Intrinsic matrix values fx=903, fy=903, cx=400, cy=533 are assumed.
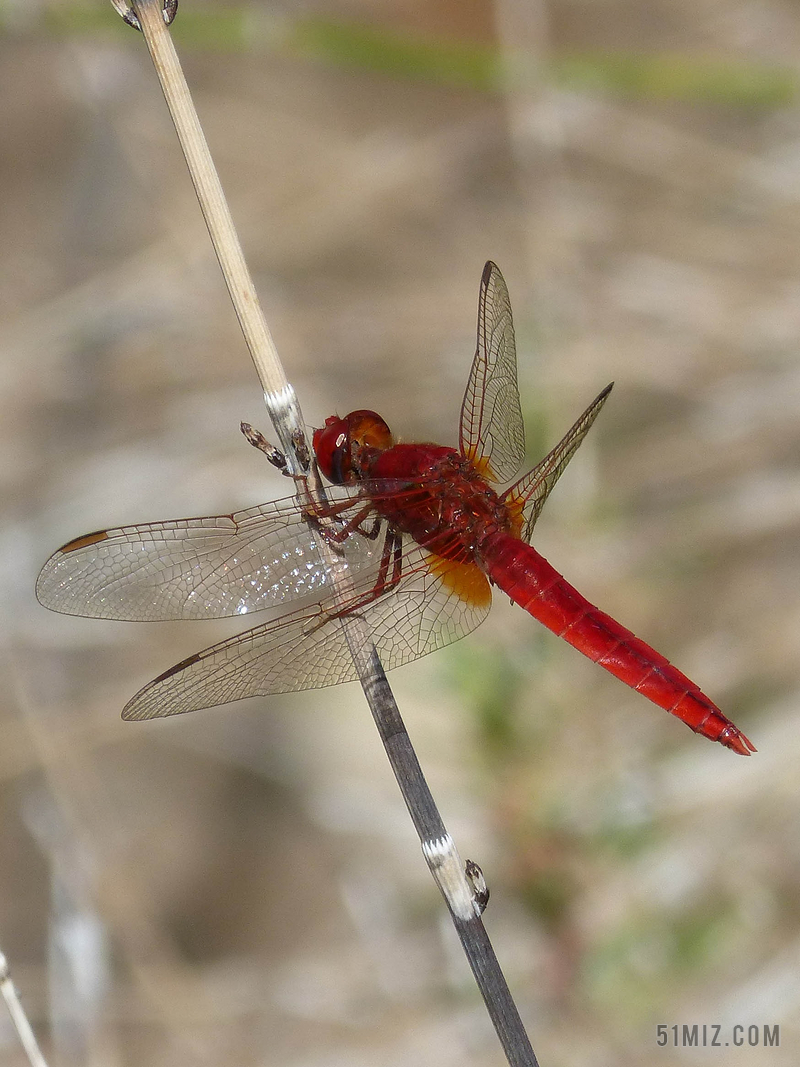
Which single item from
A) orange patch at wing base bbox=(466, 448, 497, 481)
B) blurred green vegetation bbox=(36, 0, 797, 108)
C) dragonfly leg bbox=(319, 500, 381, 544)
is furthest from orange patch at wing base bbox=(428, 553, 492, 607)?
blurred green vegetation bbox=(36, 0, 797, 108)

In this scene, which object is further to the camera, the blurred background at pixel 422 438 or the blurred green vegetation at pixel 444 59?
the blurred green vegetation at pixel 444 59

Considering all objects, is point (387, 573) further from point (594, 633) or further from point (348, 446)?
point (594, 633)

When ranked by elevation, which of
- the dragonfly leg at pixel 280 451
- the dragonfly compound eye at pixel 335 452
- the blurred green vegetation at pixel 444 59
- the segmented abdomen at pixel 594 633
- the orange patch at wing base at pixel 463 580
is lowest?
the segmented abdomen at pixel 594 633

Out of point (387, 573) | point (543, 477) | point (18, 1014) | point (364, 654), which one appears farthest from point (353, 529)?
point (18, 1014)

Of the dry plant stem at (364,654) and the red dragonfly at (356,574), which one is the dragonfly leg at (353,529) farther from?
the dry plant stem at (364,654)

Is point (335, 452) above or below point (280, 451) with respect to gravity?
above

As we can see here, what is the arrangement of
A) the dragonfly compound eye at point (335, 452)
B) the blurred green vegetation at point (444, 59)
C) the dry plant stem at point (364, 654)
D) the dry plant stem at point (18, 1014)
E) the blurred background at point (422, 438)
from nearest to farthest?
the dry plant stem at point (364, 654) → the dry plant stem at point (18, 1014) → the dragonfly compound eye at point (335, 452) → the blurred background at point (422, 438) → the blurred green vegetation at point (444, 59)

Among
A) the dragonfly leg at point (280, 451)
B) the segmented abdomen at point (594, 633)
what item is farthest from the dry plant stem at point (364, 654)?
the segmented abdomen at point (594, 633)
